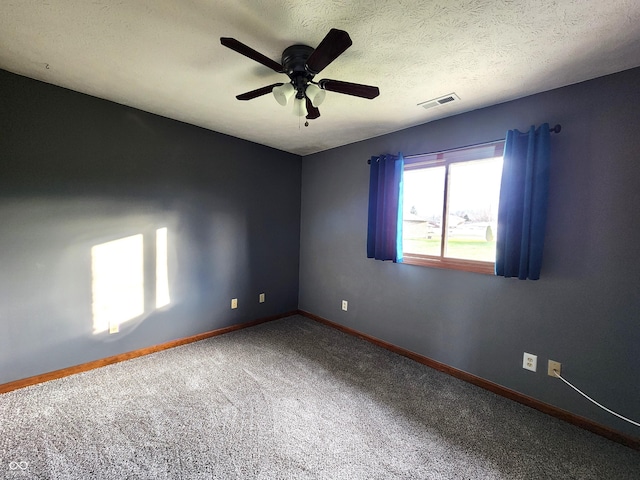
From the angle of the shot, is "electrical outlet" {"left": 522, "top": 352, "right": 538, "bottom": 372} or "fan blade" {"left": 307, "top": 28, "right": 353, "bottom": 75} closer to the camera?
"fan blade" {"left": 307, "top": 28, "right": 353, "bottom": 75}

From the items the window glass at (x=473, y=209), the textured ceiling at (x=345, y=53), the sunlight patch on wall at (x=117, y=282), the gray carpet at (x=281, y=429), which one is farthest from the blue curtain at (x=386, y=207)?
the sunlight patch on wall at (x=117, y=282)

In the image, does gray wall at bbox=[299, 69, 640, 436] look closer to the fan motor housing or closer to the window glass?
the window glass

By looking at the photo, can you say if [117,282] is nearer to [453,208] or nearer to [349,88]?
[349,88]

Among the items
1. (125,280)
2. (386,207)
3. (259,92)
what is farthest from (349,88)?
(125,280)

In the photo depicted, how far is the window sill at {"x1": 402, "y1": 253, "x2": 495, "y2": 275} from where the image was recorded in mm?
2174

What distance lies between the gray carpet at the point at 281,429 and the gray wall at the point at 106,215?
1.32 feet

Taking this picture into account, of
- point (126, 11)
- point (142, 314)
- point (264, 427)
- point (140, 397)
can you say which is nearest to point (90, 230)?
point (142, 314)

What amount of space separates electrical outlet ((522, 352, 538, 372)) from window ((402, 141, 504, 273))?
67 cm

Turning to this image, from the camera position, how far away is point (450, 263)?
2377mm

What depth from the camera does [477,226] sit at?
227 cm

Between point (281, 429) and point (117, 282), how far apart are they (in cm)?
190

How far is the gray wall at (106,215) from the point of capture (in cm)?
193

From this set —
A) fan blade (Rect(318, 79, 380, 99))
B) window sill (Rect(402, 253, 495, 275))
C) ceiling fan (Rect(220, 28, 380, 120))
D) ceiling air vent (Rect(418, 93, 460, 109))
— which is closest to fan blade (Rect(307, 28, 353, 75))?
ceiling fan (Rect(220, 28, 380, 120))

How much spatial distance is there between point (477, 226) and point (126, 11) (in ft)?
8.90
